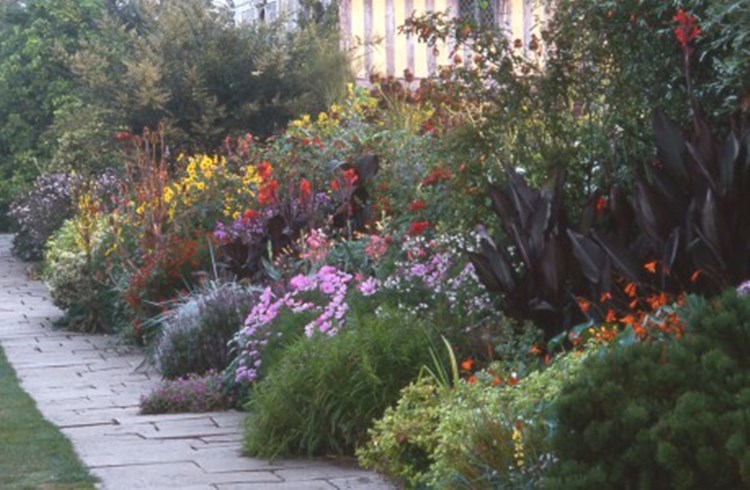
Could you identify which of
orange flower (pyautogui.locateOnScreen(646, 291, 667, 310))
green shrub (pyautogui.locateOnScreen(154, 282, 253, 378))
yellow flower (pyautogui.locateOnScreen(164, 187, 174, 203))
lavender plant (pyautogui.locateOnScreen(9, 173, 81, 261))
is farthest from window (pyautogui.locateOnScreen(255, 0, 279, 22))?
orange flower (pyautogui.locateOnScreen(646, 291, 667, 310))

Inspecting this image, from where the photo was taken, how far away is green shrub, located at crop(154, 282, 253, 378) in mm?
10375

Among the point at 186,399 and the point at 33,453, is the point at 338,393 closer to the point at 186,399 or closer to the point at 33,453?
the point at 33,453

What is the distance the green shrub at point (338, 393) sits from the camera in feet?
25.3

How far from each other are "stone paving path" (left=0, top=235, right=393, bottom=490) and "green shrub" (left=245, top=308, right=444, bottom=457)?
164 millimetres

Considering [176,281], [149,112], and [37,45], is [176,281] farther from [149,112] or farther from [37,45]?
[37,45]

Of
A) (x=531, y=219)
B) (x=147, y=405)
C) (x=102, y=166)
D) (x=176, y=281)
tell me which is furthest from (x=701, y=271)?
(x=102, y=166)

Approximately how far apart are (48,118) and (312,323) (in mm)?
19094

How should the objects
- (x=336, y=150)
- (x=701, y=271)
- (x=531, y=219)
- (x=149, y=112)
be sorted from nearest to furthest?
1. (x=701, y=271)
2. (x=531, y=219)
3. (x=336, y=150)
4. (x=149, y=112)

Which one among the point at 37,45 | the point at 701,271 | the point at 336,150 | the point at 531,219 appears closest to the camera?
the point at 701,271

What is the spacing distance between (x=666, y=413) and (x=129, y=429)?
4.43m

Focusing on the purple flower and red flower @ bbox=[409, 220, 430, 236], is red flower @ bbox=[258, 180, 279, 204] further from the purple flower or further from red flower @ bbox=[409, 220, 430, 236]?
the purple flower

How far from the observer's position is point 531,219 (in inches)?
322

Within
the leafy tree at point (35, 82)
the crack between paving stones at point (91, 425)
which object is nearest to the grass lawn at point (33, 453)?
the crack between paving stones at point (91, 425)

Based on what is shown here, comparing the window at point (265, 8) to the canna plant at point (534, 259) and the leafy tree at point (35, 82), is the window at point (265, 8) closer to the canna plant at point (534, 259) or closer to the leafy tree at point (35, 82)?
the leafy tree at point (35, 82)
